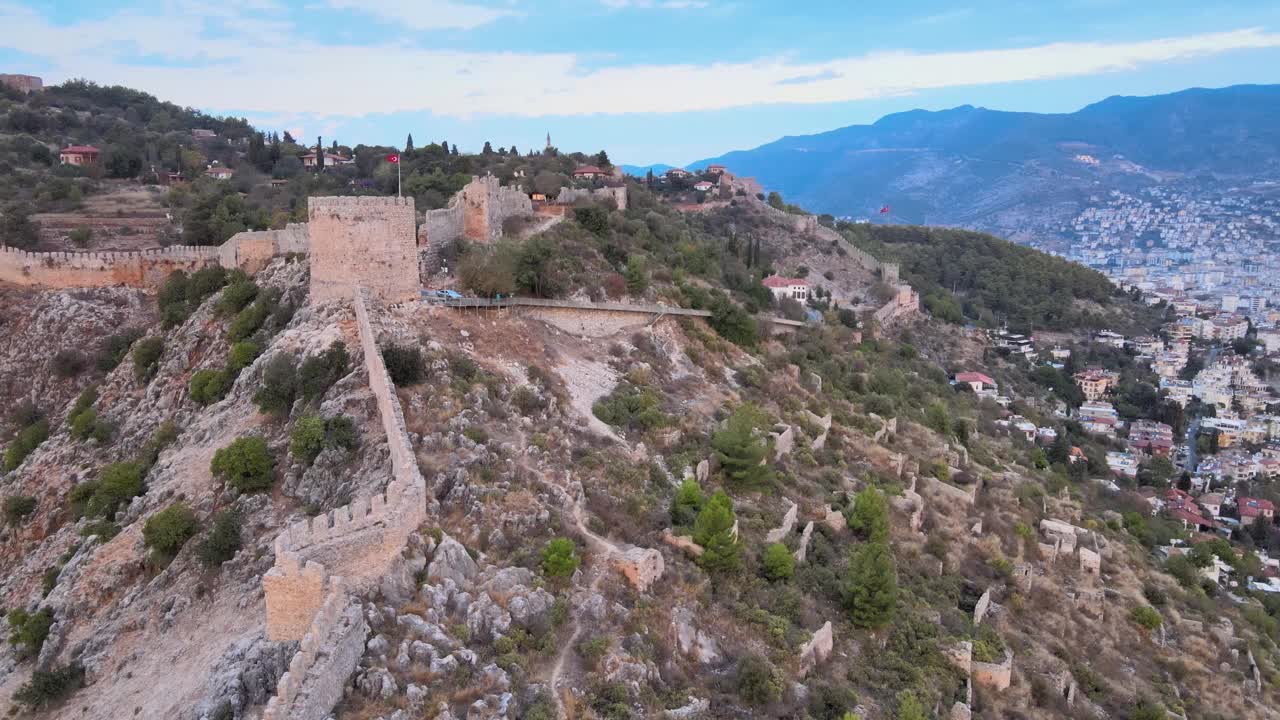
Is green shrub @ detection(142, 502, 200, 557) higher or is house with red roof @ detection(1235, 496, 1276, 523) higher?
green shrub @ detection(142, 502, 200, 557)

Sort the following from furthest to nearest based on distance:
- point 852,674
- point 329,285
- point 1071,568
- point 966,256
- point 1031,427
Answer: point 966,256
point 1031,427
point 1071,568
point 329,285
point 852,674

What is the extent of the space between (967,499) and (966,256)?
60724mm

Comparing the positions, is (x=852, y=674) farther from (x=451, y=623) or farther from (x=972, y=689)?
(x=451, y=623)

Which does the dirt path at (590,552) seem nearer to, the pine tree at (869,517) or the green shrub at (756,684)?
the green shrub at (756,684)

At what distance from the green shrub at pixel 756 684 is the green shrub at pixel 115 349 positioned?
852 inches

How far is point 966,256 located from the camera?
286 ft

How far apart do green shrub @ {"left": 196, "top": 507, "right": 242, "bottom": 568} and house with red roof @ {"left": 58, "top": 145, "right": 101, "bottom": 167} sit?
46860 millimetres

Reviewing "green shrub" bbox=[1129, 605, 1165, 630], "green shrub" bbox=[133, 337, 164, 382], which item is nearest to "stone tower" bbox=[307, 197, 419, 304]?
"green shrub" bbox=[133, 337, 164, 382]

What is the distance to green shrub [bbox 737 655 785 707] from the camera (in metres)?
15.6

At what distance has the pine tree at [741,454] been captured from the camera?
77.8 ft

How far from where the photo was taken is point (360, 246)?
2300 cm

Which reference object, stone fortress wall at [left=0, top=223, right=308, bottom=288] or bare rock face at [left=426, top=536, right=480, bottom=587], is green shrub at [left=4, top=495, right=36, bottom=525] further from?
bare rock face at [left=426, top=536, right=480, bottom=587]

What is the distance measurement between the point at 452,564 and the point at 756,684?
5.32 meters

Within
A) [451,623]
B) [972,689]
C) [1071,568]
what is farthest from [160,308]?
[1071,568]
